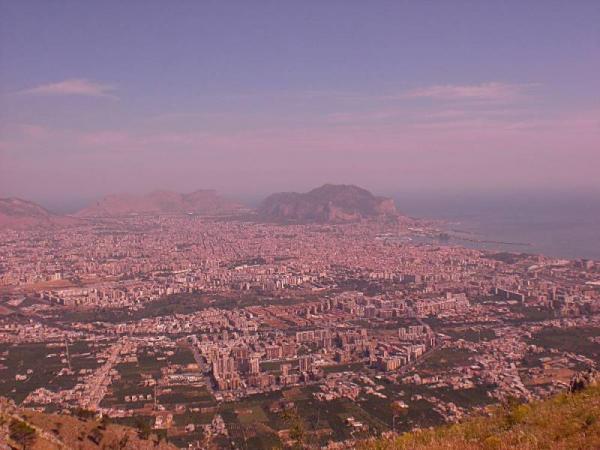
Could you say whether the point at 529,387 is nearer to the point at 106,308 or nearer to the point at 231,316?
the point at 231,316

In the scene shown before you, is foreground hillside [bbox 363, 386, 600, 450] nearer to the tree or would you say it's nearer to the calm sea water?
the tree

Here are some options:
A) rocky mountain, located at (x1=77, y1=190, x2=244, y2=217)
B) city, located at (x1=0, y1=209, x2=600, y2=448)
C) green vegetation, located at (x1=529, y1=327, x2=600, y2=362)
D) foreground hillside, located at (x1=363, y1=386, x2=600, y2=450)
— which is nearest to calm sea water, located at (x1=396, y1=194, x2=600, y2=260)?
city, located at (x1=0, y1=209, x2=600, y2=448)

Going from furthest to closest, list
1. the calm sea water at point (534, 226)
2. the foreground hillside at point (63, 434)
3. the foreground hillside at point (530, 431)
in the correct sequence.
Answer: the calm sea water at point (534, 226), the foreground hillside at point (63, 434), the foreground hillside at point (530, 431)

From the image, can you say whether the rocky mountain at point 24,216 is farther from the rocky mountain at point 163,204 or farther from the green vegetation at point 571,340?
the green vegetation at point 571,340

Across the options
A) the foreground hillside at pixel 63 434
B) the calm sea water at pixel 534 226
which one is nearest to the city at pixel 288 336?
the foreground hillside at pixel 63 434

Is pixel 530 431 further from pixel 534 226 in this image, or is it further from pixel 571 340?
pixel 534 226

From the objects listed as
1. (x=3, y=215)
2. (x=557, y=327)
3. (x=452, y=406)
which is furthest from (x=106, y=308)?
(x=3, y=215)
